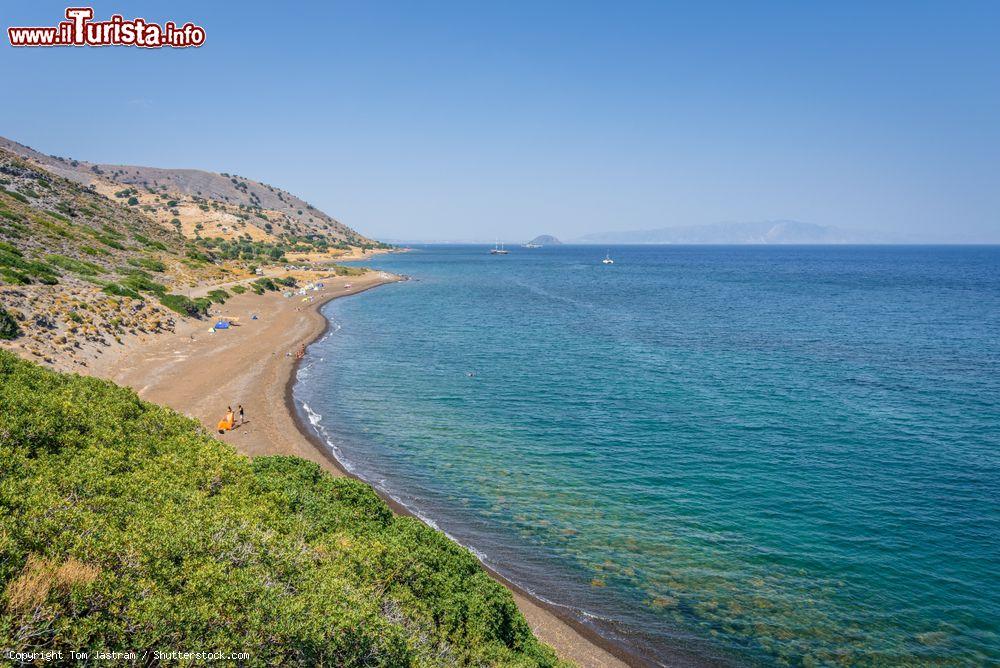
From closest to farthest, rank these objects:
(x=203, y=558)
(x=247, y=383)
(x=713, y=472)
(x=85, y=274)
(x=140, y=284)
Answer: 1. (x=203, y=558)
2. (x=713, y=472)
3. (x=247, y=383)
4. (x=85, y=274)
5. (x=140, y=284)

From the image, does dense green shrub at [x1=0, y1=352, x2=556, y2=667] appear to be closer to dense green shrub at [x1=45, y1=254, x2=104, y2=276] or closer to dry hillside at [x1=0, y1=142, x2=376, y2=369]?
dry hillside at [x1=0, y1=142, x2=376, y2=369]

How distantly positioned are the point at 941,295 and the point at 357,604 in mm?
129911

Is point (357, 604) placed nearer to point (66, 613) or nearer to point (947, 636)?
point (66, 613)

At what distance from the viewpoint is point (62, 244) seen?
64188mm

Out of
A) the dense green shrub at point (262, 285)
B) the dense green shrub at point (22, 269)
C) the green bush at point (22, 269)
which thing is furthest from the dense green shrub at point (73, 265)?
the dense green shrub at point (262, 285)

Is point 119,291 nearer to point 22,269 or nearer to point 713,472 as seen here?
point 22,269

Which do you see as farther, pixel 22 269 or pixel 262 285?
pixel 262 285

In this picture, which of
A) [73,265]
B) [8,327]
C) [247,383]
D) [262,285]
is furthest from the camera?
[262,285]

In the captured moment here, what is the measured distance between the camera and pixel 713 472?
2927 cm

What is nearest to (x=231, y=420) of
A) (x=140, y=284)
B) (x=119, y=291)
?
(x=119, y=291)

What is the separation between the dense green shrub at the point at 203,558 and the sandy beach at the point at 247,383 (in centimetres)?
359

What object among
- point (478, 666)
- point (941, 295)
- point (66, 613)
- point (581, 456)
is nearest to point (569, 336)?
point (581, 456)

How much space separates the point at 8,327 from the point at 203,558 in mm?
37321

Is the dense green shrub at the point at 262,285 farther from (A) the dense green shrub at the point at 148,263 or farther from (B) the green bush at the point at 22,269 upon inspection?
(B) the green bush at the point at 22,269
